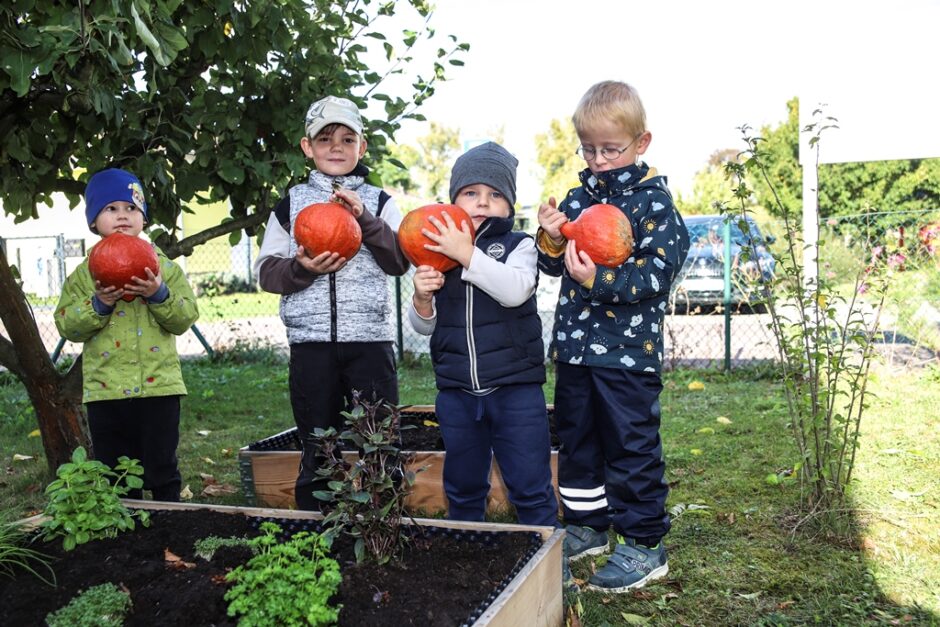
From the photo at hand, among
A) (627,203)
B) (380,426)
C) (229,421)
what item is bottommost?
(229,421)

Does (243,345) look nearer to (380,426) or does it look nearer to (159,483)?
(159,483)

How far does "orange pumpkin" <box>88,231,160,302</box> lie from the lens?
321 centimetres

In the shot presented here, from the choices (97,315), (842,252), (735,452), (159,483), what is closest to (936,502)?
(735,452)

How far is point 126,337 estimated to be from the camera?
3498mm

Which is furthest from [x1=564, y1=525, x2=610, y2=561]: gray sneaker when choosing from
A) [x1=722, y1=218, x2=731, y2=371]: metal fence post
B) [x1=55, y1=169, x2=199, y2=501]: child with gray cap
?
[x1=722, y1=218, x2=731, y2=371]: metal fence post

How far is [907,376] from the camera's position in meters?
7.15

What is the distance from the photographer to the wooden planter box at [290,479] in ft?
12.6

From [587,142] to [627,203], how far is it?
0.92 ft

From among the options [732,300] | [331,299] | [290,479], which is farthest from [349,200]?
[732,300]

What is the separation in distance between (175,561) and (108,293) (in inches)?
50.9

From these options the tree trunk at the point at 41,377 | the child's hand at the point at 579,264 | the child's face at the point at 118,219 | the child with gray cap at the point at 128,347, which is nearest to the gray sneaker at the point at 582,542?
the child's hand at the point at 579,264

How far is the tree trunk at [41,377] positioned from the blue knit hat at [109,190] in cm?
111

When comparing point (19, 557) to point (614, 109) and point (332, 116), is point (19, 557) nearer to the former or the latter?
point (332, 116)

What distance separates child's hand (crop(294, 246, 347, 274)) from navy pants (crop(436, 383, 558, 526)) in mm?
671
